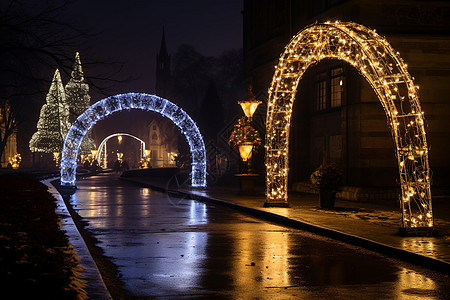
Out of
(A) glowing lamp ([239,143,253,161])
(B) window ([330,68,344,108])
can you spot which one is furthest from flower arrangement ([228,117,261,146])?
(B) window ([330,68,344,108])

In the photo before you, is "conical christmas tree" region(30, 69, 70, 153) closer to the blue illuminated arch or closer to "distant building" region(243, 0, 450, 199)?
the blue illuminated arch

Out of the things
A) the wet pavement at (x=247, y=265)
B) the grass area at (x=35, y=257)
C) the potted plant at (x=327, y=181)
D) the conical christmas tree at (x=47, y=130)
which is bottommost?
the wet pavement at (x=247, y=265)

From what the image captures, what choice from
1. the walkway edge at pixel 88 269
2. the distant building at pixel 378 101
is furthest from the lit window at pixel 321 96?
the walkway edge at pixel 88 269

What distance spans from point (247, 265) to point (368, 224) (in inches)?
238

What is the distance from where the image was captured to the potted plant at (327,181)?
803 inches

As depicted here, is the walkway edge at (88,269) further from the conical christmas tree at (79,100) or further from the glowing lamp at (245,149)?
the conical christmas tree at (79,100)

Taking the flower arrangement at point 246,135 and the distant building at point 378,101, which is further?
the flower arrangement at point 246,135

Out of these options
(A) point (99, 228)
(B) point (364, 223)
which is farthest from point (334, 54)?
(A) point (99, 228)

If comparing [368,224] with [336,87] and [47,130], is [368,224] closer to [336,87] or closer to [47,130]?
[336,87]

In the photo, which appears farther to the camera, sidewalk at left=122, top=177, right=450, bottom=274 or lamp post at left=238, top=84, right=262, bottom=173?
lamp post at left=238, top=84, right=262, bottom=173

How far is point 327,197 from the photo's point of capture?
67.6 ft

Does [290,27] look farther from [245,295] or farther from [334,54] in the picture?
[245,295]

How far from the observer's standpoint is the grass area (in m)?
6.62

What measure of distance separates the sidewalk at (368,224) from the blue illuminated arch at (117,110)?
38.0 feet
